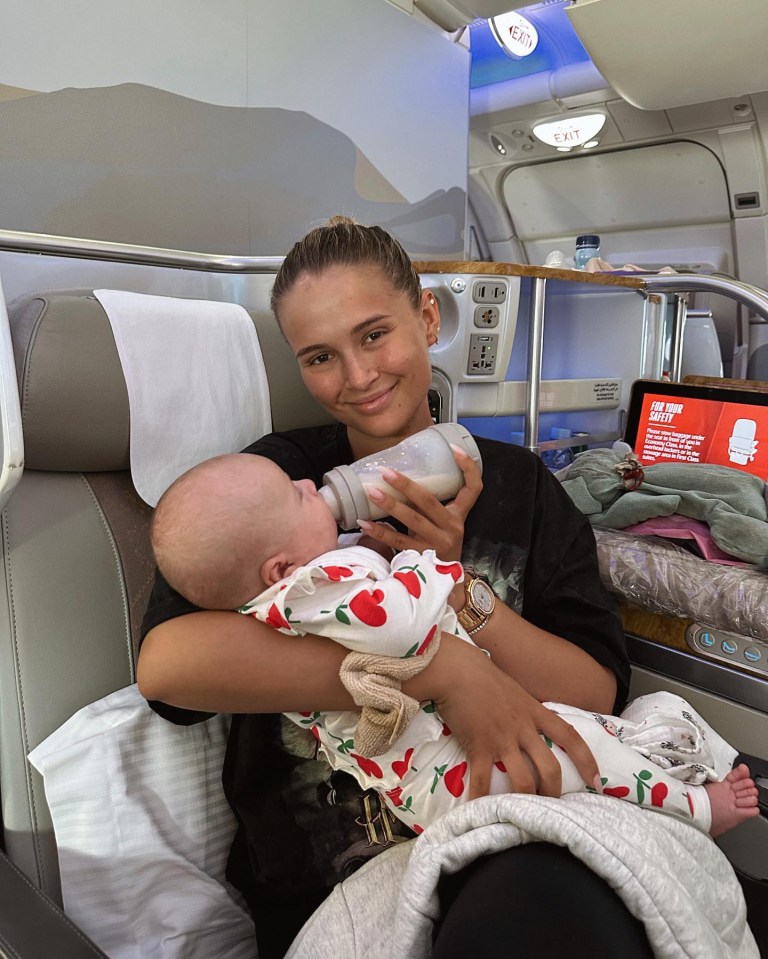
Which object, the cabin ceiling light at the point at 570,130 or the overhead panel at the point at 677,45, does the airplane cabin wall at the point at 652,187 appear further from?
the overhead panel at the point at 677,45

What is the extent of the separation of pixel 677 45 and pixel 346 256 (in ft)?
8.91

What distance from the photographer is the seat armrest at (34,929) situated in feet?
2.43

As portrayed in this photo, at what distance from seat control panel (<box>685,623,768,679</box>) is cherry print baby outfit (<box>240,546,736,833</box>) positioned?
30cm

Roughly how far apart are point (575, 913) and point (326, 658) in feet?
1.22

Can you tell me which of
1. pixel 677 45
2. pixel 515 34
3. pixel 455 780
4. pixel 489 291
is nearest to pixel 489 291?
pixel 489 291

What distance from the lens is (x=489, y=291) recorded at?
2.12 meters

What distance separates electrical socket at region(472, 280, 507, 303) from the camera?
209 cm

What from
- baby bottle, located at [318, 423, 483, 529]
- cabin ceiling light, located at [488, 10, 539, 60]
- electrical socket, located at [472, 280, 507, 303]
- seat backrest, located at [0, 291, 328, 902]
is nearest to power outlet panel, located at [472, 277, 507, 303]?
electrical socket, located at [472, 280, 507, 303]

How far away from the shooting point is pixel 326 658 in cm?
87

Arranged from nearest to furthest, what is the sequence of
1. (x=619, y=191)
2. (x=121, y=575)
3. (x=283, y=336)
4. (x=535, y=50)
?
(x=121, y=575)
(x=283, y=336)
(x=535, y=50)
(x=619, y=191)

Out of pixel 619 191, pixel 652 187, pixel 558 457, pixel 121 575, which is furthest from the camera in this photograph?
pixel 619 191

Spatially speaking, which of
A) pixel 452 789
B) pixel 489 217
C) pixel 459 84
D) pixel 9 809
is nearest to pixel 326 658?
pixel 452 789

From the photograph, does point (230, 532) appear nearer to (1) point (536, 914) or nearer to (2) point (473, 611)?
A: (2) point (473, 611)

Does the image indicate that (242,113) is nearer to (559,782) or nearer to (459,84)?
(459,84)
